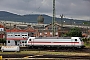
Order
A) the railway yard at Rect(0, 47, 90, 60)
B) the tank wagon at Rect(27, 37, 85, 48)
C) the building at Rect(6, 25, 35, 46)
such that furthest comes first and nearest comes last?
the building at Rect(6, 25, 35, 46) → the tank wagon at Rect(27, 37, 85, 48) → the railway yard at Rect(0, 47, 90, 60)

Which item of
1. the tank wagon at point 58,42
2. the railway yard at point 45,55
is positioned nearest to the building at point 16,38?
the tank wagon at point 58,42

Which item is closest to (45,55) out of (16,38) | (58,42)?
(58,42)

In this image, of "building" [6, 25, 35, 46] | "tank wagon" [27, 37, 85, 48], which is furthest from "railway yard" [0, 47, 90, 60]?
"building" [6, 25, 35, 46]

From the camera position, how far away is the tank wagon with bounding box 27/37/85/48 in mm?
65062

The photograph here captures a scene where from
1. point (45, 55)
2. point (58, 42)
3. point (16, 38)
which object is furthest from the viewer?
point (16, 38)

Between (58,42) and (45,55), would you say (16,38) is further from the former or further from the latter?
(45,55)

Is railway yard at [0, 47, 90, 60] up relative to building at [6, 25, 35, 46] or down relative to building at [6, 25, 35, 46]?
down

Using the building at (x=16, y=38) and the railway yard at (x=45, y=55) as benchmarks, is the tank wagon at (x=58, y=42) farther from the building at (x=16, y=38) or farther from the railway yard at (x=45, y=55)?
the building at (x=16, y=38)

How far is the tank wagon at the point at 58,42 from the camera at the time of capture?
6506cm

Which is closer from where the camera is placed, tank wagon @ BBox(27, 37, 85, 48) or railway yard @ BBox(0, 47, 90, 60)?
railway yard @ BBox(0, 47, 90, 60)

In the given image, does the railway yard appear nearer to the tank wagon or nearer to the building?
the tank wagon

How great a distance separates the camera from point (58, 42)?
217 feet

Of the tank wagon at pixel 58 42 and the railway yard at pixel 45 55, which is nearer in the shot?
the railway yard at pixel 45 55

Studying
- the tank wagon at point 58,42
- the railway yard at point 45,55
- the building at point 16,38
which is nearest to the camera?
the railway yard at point 45,55
